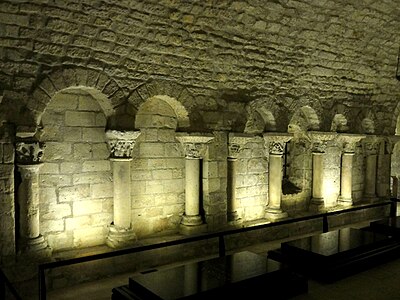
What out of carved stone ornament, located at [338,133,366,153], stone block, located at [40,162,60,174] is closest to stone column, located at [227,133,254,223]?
stone block, located at [40,162,60,174]

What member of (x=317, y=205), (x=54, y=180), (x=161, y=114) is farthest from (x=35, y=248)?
(x=317, y=205)

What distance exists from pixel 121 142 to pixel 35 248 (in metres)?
1.66

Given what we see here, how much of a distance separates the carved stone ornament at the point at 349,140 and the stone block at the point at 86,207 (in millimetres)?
5280

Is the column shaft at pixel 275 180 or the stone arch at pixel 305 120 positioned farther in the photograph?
the stone arch at pixel 305 120

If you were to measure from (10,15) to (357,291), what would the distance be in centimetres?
462

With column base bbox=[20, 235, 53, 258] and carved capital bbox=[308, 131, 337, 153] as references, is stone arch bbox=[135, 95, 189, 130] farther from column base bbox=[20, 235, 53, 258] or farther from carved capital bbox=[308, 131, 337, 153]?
carved capital bbox=[308, 131, 337, 153]

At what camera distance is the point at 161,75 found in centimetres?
523

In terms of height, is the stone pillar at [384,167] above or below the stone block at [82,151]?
below

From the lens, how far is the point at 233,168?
6363mm

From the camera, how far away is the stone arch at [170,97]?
5.09m

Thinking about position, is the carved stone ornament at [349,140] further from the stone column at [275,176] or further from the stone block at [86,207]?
the stone block at [86,207]

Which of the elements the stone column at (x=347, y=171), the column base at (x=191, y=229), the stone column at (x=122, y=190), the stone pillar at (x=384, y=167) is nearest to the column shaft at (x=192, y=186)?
the column base at (x=191, y=229)

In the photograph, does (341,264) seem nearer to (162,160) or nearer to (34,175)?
(162,160)

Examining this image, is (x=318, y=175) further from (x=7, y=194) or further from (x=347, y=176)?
(x=7, y=194)
